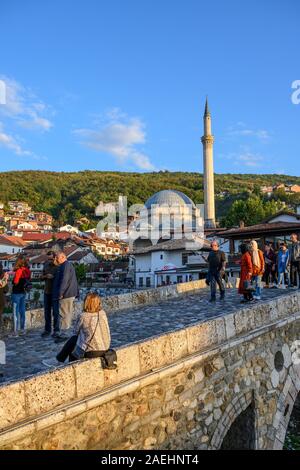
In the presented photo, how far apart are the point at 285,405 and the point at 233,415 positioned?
2.16 meters

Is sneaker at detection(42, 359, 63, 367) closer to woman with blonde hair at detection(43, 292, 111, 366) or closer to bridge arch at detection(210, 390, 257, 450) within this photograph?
woman with blonde hair at detection(43, 292, 111, 366)

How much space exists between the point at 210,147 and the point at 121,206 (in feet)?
147

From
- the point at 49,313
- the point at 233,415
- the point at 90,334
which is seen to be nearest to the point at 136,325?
the point at 49,313

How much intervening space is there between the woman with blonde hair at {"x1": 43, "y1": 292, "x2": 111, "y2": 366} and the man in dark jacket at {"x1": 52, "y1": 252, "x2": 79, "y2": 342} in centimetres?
165

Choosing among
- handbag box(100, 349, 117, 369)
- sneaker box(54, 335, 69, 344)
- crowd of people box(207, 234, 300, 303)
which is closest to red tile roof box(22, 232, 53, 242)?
crowd of people box(207, 234, 300, 303)

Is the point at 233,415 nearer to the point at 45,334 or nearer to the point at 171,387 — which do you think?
the point at 171,387

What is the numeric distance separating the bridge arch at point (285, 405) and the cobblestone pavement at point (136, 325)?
68.4 inches

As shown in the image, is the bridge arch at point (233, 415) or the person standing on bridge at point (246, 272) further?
the person standing on bridge at point (246, 272)

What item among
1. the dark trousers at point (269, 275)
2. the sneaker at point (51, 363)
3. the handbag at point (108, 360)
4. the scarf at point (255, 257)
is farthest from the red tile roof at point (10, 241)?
the handbag at point (108, 360)

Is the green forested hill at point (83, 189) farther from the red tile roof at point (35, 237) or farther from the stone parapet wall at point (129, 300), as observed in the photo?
the stone parapet wall at point (129, 300)

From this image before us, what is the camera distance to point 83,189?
112062mm

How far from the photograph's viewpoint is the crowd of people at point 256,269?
934 centimetres

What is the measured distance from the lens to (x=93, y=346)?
4.64 metres
